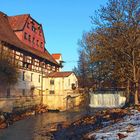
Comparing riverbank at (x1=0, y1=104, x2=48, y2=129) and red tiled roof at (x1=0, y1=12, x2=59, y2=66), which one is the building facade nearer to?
red tiled roof at (x1=0, y1=12, x2=59, y2=66)

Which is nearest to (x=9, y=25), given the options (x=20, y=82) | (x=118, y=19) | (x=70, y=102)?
(x=20, y=82)

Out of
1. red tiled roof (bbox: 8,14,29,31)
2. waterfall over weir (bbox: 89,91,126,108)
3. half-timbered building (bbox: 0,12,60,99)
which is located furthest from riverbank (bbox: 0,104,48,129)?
red tiled roof (bbox: 8,14,29,31)

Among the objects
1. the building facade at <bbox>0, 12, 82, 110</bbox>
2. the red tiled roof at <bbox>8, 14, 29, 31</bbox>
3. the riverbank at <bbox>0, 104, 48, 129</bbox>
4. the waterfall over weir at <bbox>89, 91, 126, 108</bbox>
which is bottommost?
Answer: the riverbank at <bbox>0, 104, 48, 129</bbox>

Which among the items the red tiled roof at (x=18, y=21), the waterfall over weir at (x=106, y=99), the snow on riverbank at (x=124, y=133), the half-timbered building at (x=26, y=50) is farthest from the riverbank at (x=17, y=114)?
the snow on riverbank at (x=124, y=133)

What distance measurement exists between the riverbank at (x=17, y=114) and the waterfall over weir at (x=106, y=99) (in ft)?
25.4

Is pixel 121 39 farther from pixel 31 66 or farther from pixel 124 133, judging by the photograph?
pixel 31 66

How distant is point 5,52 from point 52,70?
21.4 metres

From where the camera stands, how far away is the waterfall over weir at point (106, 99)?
152 feet

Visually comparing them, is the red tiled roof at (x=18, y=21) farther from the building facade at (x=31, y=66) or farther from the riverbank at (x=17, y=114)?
the riverbank at (x=17, y=114)

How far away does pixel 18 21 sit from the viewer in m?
53.8

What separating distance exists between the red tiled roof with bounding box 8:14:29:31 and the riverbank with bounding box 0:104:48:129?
12992 millimetres

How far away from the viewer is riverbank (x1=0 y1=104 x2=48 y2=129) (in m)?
34.0

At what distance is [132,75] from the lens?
31.1 metres

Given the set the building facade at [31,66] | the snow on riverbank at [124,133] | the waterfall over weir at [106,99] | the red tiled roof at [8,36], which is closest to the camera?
the snow on riverbank at [124,133]
